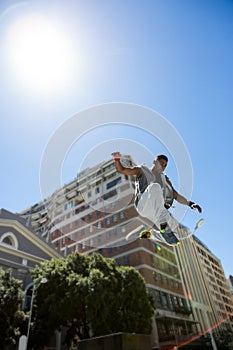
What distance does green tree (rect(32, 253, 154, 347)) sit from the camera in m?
19.0

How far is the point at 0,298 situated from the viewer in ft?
58.4

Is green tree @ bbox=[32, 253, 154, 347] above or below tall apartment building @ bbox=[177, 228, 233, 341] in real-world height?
below

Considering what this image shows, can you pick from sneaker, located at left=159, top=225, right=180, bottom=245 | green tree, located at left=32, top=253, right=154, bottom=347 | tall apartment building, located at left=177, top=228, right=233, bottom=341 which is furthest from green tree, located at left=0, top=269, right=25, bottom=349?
tall apartment building, located at left=177, top=228, right=233, bottom=341

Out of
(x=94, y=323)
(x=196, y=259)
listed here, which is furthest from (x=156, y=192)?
(x=196, y=259)

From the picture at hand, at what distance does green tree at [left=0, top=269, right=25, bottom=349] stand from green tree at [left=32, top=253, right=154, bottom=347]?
1932mm

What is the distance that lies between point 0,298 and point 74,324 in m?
7.20

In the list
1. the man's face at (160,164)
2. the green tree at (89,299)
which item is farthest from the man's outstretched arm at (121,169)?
the green tree at (89,299)

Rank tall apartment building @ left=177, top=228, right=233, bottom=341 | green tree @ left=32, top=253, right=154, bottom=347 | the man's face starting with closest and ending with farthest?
the man's face
green tree @ left=32, top=253, right=154, bottom=347
tall apartment building @ left=177, top=228, right=233, bottom=341

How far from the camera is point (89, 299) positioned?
18.8 m

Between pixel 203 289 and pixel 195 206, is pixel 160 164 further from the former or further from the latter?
pixel 203 289

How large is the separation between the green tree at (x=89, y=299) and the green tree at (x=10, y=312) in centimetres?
193

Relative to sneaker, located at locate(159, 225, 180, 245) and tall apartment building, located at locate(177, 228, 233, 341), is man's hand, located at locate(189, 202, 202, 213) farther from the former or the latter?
tall apartment building, located at locate(177, 228, 233, 341)

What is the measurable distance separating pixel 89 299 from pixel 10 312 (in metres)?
5.81

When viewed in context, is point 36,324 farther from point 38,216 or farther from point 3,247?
point 38,216
